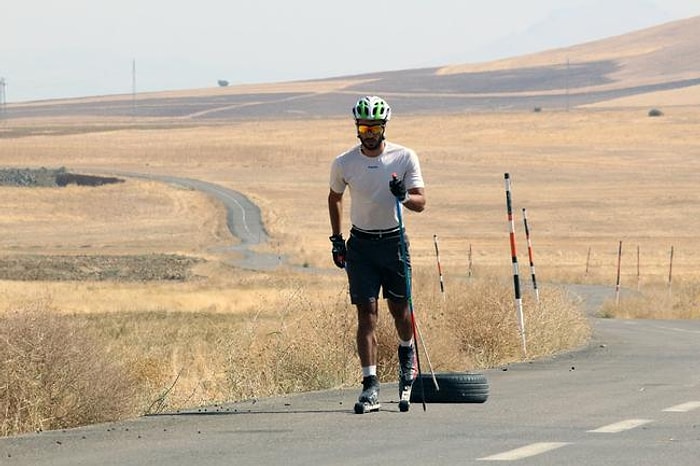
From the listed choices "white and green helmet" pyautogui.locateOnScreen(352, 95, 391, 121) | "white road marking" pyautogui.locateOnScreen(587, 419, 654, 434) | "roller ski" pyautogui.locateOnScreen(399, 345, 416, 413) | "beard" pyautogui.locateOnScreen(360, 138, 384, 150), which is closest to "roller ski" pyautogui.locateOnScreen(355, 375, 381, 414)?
"roller ski" pyautogui.locateOnScreen(399, 345, 416, 413)

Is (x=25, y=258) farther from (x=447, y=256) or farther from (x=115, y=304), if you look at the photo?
(x=115, y=304)

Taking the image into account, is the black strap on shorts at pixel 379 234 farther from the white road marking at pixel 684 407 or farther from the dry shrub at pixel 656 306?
the dry shrub at pixel 656 306

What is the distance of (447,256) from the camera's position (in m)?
61.2

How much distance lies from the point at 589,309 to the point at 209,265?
85.3ft

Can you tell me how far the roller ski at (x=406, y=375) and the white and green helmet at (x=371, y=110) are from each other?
5.62ft

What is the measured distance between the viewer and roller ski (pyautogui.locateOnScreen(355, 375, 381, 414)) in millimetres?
11070

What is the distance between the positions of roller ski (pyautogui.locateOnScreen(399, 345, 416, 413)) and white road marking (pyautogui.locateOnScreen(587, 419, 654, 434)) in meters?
1.50

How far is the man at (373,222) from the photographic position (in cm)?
1110

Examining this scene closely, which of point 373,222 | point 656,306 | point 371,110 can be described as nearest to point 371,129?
point 371,110

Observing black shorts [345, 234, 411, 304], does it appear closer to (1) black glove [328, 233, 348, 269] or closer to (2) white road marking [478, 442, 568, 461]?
(1) black glove [328, 233, 348, 269]

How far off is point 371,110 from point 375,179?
468 mm

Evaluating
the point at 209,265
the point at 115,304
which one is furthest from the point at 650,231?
the point at 115,304

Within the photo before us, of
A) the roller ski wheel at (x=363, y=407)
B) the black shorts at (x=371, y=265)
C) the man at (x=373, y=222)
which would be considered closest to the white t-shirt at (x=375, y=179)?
the man at (x=373, y=222)

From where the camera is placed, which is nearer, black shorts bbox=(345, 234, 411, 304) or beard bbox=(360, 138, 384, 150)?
beard bbox=(360, 138, 384, 150)
